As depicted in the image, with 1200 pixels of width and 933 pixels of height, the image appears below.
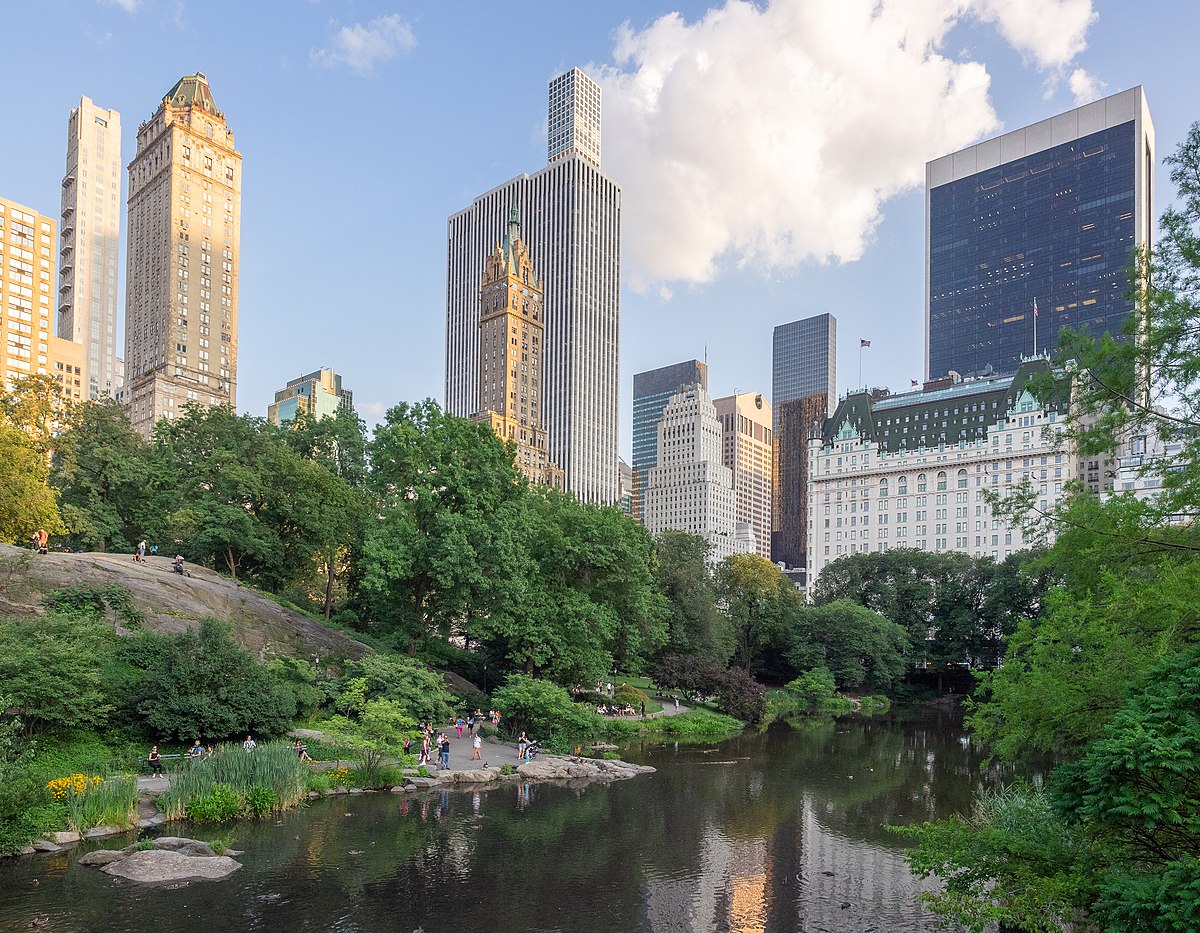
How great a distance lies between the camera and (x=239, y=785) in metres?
28.8

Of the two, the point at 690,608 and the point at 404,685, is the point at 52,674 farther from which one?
the point at 690,608

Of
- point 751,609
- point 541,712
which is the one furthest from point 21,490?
point 751,609

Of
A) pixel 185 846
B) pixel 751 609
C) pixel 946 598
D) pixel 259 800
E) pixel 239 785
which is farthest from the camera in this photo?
pixel 946 598

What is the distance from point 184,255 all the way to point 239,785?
484ft

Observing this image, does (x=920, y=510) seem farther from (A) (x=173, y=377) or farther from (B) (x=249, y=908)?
Result: (B) (x=249, y=908)

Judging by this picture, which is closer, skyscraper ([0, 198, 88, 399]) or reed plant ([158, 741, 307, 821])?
reed plant ([158, 741, 307, 821])

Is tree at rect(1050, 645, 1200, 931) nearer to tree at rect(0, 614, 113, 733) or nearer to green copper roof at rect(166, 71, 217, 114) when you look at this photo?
tree at rect(0, 614, 113, 733)

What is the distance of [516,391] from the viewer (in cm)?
19938

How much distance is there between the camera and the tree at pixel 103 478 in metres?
55.3

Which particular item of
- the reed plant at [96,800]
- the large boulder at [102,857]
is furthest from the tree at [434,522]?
the large boulder at [102,857]

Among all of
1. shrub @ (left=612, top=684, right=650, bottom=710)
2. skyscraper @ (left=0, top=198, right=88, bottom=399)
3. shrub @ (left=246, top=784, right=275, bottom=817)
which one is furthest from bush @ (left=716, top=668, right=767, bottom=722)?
skyscraper @ (left=0, top=198, right=88, bottom=399)

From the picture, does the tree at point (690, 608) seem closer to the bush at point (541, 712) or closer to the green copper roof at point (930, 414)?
the bush at point (541, 712)

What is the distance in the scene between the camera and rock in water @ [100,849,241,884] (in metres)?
22.1

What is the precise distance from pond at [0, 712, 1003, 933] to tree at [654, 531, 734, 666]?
31116 millimetres
